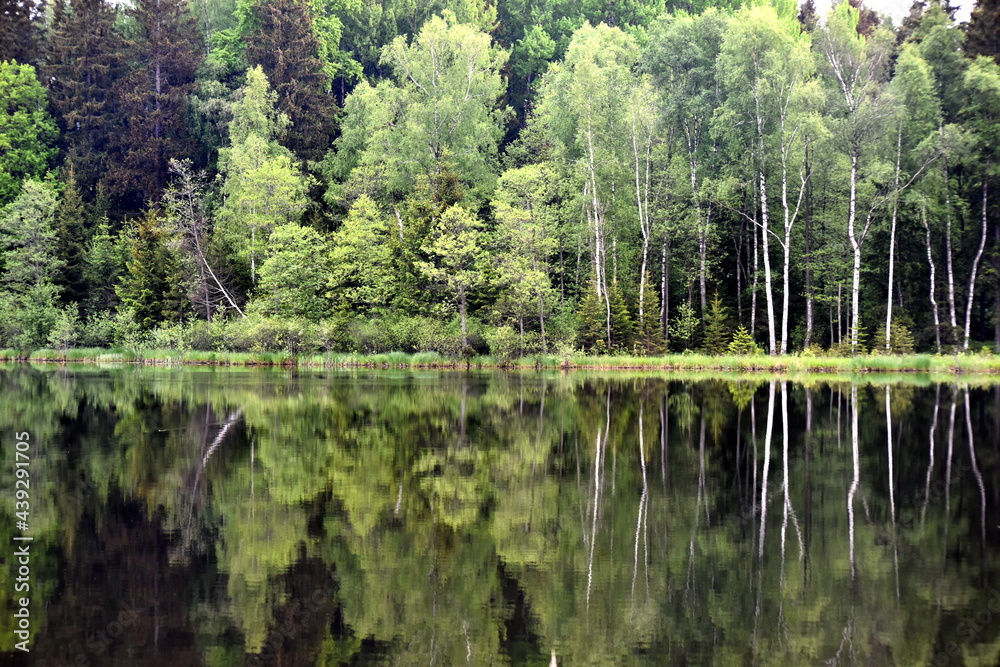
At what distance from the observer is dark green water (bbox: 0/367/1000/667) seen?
332 inches

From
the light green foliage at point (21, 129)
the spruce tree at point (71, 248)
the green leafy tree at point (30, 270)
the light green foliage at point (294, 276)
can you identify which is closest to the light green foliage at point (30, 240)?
the green leafy tree at point (30, 270)

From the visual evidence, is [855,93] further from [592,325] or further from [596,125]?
[592,325]

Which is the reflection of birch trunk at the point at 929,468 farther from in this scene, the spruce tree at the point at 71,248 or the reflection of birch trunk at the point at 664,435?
the spruce tree at the point at 71,248

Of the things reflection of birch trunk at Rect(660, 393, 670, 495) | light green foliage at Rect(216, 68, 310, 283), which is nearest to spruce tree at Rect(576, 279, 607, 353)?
reflection of birch trunk at Rect(660, 393, 670, 495)

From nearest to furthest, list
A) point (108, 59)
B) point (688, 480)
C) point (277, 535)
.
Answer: point (277, 535)
point (688, 480)
point (108, 59)

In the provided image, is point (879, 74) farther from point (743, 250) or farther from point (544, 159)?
point (544, 159)

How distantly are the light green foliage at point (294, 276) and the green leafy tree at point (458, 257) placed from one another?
7.92m

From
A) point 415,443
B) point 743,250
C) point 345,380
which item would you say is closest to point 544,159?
point 743,250

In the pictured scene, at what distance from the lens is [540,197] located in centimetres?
5162

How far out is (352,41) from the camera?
7775 centimetres

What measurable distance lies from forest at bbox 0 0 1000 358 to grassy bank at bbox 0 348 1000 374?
1.14 m

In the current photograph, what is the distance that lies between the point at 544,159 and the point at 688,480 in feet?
148

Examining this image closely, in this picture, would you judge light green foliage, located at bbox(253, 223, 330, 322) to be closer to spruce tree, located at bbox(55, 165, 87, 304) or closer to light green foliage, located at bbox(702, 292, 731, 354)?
spruce tree, located at bbox(55, 165, 87, 304)

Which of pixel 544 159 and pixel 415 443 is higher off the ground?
pixel 544 159
